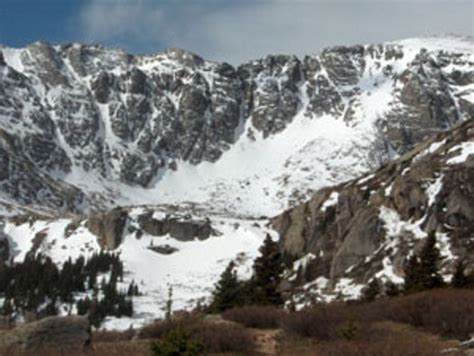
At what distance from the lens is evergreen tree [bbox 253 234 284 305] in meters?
34.8

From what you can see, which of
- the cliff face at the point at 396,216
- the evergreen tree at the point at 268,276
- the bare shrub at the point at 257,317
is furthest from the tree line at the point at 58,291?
the bare shrub at the point at 257,317

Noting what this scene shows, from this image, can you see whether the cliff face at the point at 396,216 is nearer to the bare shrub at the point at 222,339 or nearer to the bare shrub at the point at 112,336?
the bare shrub at the point at 112,336

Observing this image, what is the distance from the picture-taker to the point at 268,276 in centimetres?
3616

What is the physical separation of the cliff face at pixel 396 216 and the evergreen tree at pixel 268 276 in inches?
2362

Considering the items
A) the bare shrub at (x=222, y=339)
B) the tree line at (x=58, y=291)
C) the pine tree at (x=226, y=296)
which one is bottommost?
the bare shrub at (x=222, y=339)

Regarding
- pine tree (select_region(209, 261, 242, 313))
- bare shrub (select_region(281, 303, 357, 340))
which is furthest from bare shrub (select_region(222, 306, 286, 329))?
pine tree (select_region(209, 261, 242, 313))

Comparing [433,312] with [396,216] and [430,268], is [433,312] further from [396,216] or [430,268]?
[396,216]

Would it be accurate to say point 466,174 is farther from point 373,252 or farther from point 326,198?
point 326,198

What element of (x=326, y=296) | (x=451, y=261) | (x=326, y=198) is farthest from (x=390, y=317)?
(x=326, y=198)

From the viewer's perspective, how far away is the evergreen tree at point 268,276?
114 ft

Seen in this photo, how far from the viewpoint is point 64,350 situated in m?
16.9

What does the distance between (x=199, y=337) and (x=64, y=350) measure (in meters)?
3.02

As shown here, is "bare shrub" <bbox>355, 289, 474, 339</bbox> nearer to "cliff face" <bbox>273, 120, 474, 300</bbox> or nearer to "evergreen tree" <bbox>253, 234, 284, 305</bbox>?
"evergreen tree" <bbox>253, 234, 284, 305</bbox>

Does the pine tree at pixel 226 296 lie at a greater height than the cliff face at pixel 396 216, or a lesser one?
lesser
